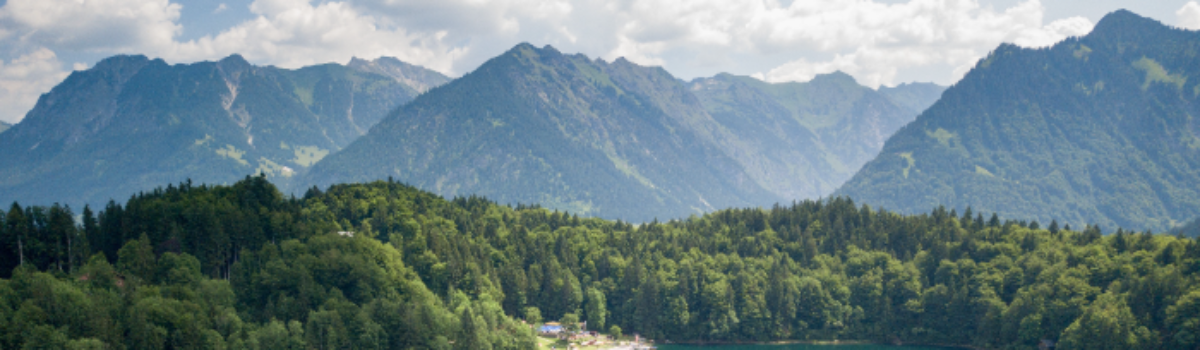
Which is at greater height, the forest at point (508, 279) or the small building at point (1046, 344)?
the forest at point (508, 279)

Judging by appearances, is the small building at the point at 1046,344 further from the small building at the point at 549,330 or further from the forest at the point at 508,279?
the small building at the point at 549,330

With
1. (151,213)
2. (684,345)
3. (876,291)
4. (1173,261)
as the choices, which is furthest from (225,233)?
(1173,261)

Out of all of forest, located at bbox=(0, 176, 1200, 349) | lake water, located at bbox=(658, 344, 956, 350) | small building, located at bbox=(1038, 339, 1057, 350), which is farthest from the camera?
lake water, located at bbox=(658, 344, 956, 350)

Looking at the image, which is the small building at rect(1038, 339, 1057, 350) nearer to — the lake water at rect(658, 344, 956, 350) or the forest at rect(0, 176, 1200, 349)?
the forest at rect(0, 176, 1200, 349)

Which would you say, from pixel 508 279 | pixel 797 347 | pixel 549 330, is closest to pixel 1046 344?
pixel 797 347

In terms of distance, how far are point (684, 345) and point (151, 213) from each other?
90036 mm

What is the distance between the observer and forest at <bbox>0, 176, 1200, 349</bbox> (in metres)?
106

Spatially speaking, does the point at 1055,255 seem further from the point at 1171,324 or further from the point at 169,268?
the point at 169,268

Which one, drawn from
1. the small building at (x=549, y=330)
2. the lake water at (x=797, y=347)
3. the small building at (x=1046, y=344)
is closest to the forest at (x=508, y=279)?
the small building at (x=1046, y=344)

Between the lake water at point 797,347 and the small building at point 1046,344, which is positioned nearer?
the small building at point 1046,344

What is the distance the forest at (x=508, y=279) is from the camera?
349 feet

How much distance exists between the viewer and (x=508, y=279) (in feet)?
545

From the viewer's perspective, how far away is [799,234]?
19625 cm

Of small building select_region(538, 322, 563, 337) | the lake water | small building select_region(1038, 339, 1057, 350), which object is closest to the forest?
small building select_region(1038, 339, 1057, 350)
